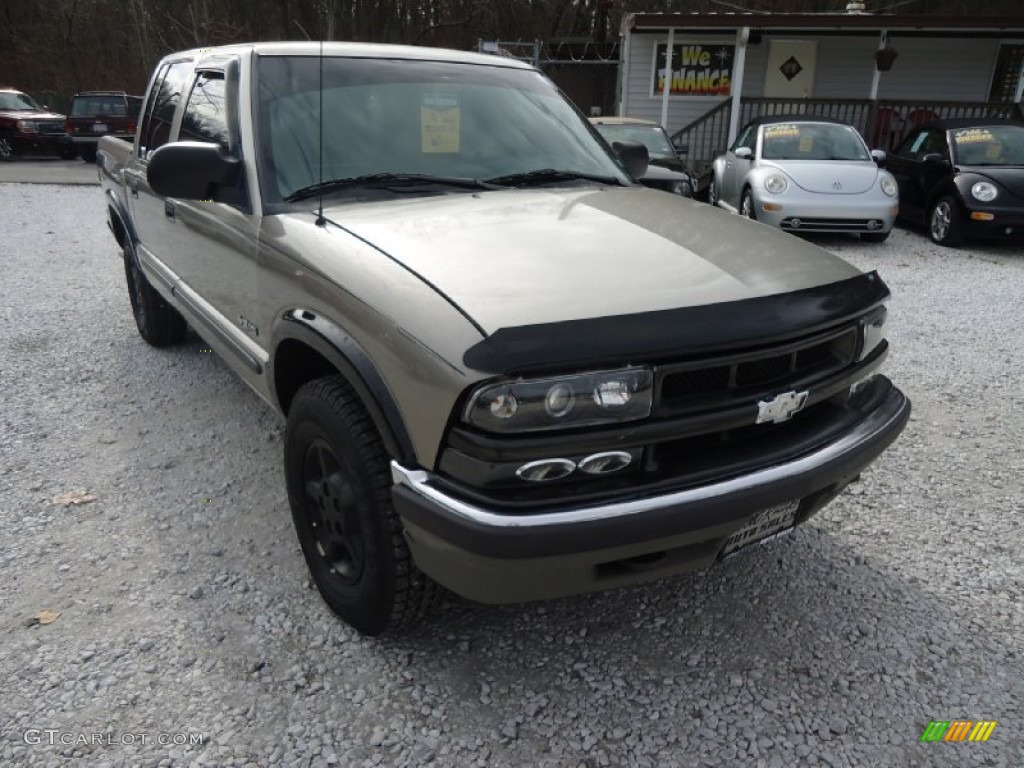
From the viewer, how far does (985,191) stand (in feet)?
28.3

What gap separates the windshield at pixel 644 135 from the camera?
10.8 m

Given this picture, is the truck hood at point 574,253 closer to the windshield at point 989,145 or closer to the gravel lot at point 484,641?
the gravel lot at point 484,641

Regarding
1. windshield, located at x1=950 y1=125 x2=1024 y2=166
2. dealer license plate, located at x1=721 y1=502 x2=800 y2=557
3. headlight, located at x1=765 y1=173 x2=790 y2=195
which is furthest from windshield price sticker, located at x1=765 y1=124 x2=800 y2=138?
dealer license plate, located at x1=721 y1=502 x2=800 y2=557

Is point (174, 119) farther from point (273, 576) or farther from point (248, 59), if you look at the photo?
point (273, 576)

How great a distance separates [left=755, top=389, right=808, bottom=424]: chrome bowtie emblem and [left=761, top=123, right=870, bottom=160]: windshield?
27.1 feet

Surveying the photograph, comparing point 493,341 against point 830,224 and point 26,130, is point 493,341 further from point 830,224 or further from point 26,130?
point 26,130

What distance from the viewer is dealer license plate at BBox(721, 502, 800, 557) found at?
2090mm

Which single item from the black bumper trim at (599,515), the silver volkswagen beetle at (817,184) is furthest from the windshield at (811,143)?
the black bumper trim at (599,515)

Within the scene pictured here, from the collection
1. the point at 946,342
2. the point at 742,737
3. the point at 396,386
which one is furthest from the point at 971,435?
the point at 396,386

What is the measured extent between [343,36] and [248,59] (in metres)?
24.5

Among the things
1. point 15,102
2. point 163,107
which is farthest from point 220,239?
point 15,102

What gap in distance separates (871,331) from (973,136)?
8.85 m

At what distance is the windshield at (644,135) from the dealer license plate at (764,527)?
9.14m

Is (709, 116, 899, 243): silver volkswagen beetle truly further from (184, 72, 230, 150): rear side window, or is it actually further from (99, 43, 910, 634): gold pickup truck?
(184, 72, 230, 150): rear side window
